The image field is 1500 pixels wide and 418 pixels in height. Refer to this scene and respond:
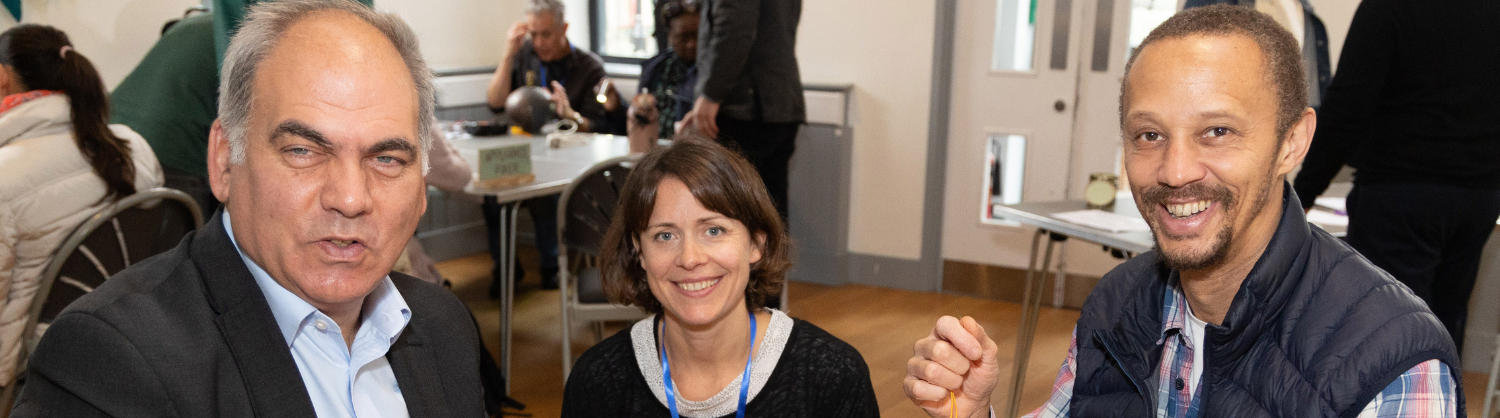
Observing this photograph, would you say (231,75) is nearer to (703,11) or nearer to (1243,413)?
(1243,413)

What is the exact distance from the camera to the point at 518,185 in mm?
3201

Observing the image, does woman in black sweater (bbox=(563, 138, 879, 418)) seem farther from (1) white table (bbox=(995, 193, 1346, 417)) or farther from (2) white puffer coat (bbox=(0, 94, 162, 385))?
(2) white puffer coat (bbox=(0, 94, 162, 385))

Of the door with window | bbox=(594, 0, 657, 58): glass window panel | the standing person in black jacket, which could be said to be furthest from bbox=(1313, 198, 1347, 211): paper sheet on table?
bbox=(594, 0, 657, 58): glass window panel

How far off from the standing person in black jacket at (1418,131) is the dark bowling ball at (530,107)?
2778mm

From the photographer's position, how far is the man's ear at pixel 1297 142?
4.01ft

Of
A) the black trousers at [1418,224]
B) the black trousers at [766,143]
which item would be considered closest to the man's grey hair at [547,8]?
the black trousers at [766,143]

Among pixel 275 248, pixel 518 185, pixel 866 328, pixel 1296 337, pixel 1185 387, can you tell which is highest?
pixel 275 248

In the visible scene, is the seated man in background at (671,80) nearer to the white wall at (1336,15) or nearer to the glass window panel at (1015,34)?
the glass window panel at (1015,34)

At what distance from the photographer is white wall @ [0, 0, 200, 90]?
12.2 ft

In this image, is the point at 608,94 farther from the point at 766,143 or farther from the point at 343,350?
the point at 343,350

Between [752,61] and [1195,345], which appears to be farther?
[752,61]

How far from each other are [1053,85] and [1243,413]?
334cm

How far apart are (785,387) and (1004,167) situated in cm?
305

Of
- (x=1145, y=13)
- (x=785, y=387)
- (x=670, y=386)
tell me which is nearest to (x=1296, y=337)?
(x=785, y=387)
